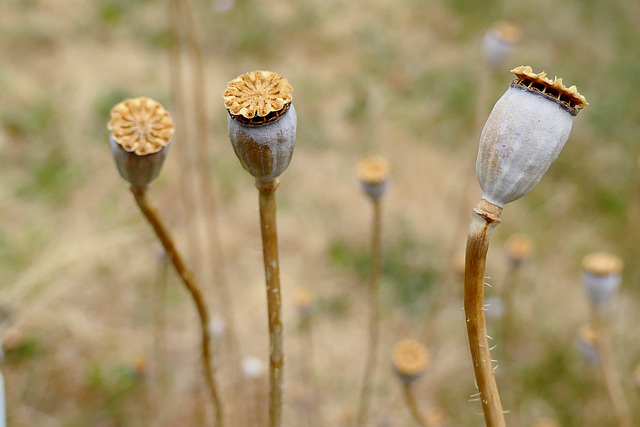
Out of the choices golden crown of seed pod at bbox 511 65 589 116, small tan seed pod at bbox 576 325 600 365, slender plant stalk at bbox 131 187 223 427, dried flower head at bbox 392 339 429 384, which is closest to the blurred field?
small tan seed pod at bbox 576 325 600 365

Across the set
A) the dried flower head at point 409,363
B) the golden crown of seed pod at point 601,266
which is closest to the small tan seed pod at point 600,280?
the golden crown of seed pod at point 601,266

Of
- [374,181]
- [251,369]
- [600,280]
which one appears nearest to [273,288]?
[374,181]

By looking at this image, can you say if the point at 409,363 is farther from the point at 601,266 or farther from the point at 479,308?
the point at 479,308

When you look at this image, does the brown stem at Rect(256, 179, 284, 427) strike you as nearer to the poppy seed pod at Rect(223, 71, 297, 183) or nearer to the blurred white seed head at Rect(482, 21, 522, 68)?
the poppy seed pod at Rect(223, 71, 297, 183)

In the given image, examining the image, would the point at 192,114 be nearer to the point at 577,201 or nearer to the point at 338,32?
the point at 338,32

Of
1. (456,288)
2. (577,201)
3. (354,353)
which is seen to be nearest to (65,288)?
(354,353)

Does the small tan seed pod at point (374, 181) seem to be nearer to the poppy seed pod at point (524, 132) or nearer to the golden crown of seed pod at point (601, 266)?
the golden crown of seed pod at point (601, 266)
